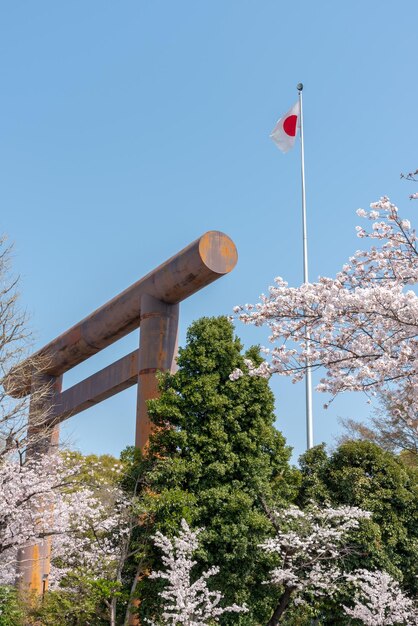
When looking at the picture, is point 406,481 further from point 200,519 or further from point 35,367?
point 35,367

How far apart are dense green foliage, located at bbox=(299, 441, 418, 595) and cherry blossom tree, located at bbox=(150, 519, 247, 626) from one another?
3496 millimetres

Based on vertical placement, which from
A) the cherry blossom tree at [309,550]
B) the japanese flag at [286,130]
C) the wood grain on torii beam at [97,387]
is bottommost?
the cherry blossom tree at [309,550]

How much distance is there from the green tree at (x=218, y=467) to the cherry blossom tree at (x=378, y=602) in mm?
1913

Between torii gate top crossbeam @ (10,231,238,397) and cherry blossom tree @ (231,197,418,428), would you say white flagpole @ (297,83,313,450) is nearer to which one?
torii gate top crossbeam @ (10,231,238,397)

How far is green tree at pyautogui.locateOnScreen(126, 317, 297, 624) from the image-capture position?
43.4 feet

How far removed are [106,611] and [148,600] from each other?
37.3 inches

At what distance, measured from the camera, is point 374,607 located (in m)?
14.1

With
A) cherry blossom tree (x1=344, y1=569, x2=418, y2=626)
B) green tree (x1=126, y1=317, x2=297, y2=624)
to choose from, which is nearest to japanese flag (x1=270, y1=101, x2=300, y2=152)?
green tree (x1=126, y1=317, x2=297, y2=624)

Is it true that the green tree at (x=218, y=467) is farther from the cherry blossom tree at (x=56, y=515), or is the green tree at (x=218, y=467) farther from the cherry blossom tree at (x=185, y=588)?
the cherry blossom tree at (x=56, y=515)

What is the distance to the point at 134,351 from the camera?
48.5ft

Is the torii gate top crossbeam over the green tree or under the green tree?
over

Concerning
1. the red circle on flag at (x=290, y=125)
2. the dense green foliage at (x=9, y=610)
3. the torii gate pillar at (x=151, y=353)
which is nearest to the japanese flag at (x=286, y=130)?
the red circle on flag at (x=290, y=125)

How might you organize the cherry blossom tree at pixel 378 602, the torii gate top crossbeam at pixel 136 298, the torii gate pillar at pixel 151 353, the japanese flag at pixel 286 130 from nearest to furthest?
the torii gate top crossbeam at pixel 136 298 < the cherry blossom tree at pixel 378 602 < the torii gate pillar at pixel 151 353 < the japanese flag at pixel 286 130

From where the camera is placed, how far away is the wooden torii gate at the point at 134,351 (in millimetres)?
13352
